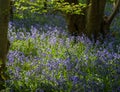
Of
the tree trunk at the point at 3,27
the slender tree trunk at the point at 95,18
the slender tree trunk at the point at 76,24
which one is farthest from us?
the slender tree trunk at the point at 76,24

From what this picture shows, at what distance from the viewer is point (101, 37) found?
9023 millimetres

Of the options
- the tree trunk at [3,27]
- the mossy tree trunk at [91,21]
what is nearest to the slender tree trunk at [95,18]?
the mossy tree trunk at [91,21]

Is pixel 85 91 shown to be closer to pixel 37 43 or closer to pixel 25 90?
pixel 25 90

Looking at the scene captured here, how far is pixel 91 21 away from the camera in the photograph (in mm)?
9219

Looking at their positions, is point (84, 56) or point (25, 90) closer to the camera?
point (25, 90)

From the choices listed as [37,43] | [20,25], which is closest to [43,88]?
[37,43]

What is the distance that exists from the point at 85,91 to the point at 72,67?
3.49 ft

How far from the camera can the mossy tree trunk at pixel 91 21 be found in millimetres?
9148

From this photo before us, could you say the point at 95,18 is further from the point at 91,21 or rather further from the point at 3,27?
the point at 3,27

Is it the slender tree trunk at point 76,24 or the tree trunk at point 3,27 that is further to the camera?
the slender tree trunk at point 76,24

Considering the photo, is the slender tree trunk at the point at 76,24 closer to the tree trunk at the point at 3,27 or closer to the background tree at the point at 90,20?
the background tree at the point at 90,20

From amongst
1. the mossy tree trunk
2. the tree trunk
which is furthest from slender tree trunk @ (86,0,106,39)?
the tree trunk

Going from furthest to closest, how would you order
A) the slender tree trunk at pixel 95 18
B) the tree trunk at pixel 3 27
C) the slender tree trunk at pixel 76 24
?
the slender tree trunk at pixel 76 24, the slender tree trunk at pixel 95 18, the tree trunk at pixel 3 27

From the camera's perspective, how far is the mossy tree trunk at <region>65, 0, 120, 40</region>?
30.0 ft
